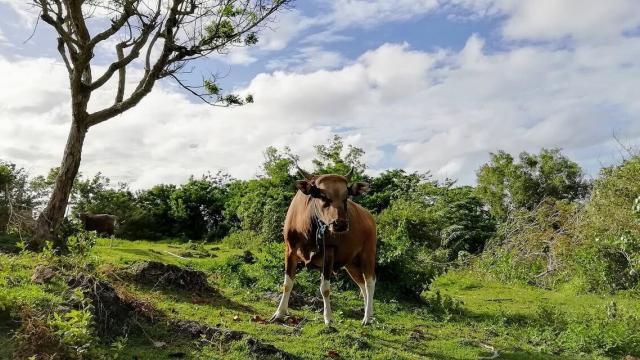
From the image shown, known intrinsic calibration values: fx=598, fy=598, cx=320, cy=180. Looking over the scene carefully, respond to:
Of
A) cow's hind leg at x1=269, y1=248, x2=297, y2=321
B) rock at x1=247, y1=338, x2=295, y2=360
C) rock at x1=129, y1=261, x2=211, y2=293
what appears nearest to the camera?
rock at x1=247, y1=338, x2=295, y2=360

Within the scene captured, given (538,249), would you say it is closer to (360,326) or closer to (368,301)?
(368,301)

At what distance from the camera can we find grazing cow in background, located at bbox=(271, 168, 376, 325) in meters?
8.56

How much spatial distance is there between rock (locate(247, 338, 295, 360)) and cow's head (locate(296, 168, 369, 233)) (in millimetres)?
1924

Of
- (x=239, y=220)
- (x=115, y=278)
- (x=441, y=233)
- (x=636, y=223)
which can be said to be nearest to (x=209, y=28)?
(x=115, y=278)

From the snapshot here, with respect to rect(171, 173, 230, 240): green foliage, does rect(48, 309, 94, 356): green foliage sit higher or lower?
lower

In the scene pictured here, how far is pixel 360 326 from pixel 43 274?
4.80 meters

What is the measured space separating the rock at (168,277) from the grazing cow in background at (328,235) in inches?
93.9

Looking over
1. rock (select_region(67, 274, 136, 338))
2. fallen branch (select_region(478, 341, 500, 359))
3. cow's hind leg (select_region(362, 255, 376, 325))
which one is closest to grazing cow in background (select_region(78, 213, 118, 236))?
cow's hind leg (select_region(362, 255, 376, 325))

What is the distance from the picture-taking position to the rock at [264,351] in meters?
6.96

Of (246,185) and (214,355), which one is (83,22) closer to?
(214,355)

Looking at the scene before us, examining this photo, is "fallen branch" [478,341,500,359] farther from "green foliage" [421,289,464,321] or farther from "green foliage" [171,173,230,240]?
"green foliage" [171,173,230,240]

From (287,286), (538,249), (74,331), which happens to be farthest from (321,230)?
(538,249)

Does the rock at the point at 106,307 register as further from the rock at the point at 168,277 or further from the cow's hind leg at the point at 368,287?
the cow's hind leg at the point at 368,287

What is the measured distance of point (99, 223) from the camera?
27.3 m
